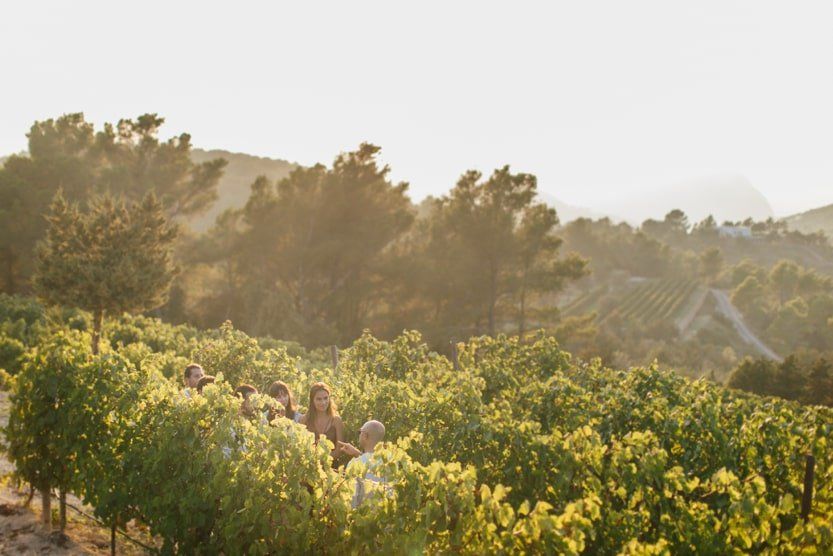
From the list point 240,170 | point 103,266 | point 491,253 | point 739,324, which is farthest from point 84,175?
point 739,324

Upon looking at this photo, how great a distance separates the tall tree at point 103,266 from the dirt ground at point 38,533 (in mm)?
8479

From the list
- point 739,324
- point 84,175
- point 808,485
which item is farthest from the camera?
point 739,324

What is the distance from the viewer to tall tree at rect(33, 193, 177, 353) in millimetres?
15297

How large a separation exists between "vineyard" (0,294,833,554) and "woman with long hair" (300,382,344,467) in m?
0.47

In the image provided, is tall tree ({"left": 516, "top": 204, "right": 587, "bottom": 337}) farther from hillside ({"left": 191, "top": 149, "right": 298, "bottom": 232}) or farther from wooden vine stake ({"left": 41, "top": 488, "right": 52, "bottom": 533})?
hillside ({"left": 191, "top": 149, "right": 298, "bottom": 232})

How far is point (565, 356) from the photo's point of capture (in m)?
10.2

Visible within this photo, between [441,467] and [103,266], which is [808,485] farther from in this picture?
[103,266]

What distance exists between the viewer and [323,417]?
6543mm

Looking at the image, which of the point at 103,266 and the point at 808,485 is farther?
the point at 103,266

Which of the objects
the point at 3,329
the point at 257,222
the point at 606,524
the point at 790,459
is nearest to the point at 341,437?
the point at 606,524

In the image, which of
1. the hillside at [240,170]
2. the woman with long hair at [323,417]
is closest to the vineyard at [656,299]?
the hillside at [240,170]

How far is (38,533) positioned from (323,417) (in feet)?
10.7

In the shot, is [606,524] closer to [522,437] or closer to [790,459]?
[522,437]

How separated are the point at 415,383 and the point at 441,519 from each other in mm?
5003
